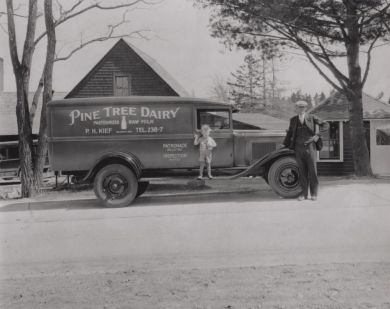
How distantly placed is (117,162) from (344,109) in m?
13.7

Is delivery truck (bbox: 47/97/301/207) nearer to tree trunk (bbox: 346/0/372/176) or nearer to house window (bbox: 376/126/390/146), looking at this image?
tree trunk (bbox: 346/0/372/176)

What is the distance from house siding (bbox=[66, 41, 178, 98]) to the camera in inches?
968

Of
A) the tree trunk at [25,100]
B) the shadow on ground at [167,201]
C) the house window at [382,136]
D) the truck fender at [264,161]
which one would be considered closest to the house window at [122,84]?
the house window at [382,136]

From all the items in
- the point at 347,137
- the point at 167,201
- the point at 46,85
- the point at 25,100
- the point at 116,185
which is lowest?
the point at 167,201

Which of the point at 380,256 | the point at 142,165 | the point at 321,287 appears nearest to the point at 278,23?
the point at 142,165

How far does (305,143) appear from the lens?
7969 millimetres

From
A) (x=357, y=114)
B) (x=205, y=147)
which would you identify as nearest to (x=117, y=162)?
(x=205, y=147)

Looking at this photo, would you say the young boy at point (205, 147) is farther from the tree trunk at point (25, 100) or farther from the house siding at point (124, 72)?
the house siding at point (124, 72)

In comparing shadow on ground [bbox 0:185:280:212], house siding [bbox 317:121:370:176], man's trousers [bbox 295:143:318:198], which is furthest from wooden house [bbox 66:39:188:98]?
man's trousers [bbox 295:143:318:198]

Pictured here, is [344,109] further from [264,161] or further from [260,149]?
[264,161]

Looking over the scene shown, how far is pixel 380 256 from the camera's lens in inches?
192

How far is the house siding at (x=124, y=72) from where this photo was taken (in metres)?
24.6

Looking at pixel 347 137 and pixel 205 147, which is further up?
pixel 347 137

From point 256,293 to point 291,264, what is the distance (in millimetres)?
935
